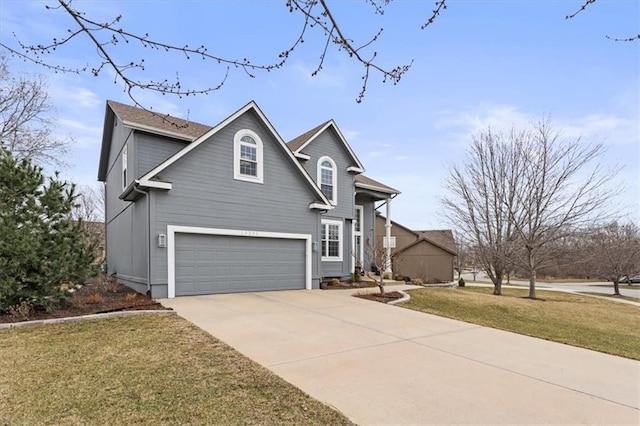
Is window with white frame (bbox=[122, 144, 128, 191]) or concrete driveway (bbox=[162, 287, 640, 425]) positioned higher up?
window with white frame (bbox=[122, 144, 128, 191])

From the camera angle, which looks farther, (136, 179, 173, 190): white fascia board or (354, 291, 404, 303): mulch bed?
(354, 291, 404, 303): mulch bed

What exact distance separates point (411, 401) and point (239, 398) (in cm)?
186

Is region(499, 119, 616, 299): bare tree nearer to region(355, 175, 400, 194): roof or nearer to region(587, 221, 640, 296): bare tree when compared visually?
region(355, 175, 400, 194): roof

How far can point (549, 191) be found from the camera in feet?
55.3

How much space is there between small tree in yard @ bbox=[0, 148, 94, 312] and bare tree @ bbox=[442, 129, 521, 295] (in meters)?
16.5

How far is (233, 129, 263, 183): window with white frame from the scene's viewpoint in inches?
488

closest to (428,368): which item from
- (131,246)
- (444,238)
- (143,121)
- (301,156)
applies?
(131,246)

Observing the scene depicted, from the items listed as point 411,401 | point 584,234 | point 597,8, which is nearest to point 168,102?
point 411,401

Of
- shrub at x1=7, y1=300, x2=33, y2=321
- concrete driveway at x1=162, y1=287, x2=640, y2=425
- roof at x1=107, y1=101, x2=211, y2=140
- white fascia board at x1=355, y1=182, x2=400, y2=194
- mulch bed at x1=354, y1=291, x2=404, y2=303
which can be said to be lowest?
mulch bed at x1=354, y1=291, x2=404, y2=303

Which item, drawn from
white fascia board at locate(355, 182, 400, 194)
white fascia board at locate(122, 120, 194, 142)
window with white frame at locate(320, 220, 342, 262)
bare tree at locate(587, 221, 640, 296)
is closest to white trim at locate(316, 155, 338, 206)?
window with white frame at locate(320, 220, 342, 262)

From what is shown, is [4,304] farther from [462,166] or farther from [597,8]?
[462,166]

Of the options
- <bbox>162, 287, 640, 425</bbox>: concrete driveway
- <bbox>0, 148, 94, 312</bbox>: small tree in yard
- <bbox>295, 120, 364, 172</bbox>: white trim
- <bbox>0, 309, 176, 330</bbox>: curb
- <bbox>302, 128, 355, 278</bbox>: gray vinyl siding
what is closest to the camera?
<bbox>162, 287, 640, 425</bbox>: concrete driveway

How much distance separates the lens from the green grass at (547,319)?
7.55 metres

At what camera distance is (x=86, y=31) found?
3.01 metres
